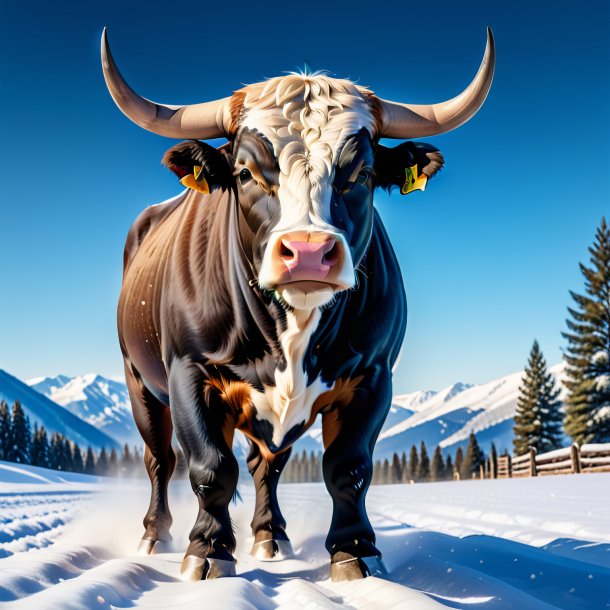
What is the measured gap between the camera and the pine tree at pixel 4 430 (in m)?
40.6

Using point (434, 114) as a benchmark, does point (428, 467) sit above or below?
below

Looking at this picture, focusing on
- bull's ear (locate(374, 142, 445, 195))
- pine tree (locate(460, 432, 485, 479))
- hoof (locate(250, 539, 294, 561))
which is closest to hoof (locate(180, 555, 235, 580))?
hoof (locate(250, 539, 294, 561))

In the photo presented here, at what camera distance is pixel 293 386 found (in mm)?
3480

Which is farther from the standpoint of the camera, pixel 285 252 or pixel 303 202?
pixel 303 202

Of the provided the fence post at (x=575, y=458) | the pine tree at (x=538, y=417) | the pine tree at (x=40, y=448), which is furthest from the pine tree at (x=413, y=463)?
the fence post at (x=575, y=458)

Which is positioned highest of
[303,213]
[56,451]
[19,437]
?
[19,437]

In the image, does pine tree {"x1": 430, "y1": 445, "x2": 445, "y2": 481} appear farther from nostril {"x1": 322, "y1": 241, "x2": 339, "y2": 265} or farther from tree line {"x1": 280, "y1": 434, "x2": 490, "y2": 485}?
nostril {"x1": 322, "y1": 241, "x2": 339, "y2": 265}

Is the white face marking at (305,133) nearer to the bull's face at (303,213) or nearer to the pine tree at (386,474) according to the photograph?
the bull's face at (303,213)

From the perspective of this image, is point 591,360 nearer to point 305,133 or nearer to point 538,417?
point 538,417

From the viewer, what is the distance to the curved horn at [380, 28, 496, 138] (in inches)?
144

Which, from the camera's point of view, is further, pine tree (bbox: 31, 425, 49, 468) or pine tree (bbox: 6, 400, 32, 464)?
pine tree (bbox: 31, 425, 49, 468)

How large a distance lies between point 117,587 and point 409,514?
15.9 ft

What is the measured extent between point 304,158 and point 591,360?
3100 centimetres

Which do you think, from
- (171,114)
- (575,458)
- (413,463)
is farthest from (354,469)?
(413,463)
